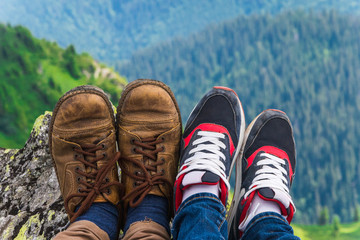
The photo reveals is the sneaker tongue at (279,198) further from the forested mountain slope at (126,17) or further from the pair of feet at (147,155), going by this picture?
the forested mountain slope at (126,17)

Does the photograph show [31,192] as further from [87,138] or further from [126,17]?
[126,17]

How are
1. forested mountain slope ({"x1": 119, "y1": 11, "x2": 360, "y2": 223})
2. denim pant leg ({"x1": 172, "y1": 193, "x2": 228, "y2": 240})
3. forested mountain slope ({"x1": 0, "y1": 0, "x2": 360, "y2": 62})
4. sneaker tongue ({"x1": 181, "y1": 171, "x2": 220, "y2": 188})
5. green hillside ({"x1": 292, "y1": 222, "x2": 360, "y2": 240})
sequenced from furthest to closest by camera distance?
forested mountain slope ({"x1": 0, "y1": 0, "x2": 360, "y2": 62}) < forested mountain slope ({"x1": 119, "y1": 11, "x2": 360, "y2": 223}) < green hillside ({"x1": 292, "y1": 222, "x2": 360, "y2": 240}) < sneaker tongue ({"x1": 181, "y1": 171, "x2": 220, "y2": 188}) < denim pant leg ({"x1": 172, "y1": 193, "x2": 228, "y2": 240})

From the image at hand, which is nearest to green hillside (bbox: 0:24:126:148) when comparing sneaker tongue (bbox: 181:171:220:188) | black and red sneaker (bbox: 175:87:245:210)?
black and red sneaker (bbox: 175:87:245:210)

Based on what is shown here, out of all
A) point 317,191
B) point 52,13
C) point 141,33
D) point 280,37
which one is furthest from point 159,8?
point 317,191

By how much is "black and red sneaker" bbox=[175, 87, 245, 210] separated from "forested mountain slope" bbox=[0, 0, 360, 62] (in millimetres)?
31602

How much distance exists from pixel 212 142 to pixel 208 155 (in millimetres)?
87

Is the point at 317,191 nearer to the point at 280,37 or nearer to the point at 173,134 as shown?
the point at 280,37

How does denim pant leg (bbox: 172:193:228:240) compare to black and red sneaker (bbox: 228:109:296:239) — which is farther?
black and red sneaker (bbox: 228:109:296:239)

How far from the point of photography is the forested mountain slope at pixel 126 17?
104ft

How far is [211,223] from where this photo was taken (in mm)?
765

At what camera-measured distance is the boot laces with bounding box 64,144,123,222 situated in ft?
3.23

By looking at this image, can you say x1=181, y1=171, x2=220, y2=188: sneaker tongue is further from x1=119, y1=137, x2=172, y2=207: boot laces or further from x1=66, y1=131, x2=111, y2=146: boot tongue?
x1=66, y1=131, x2=111, y2=146: boot tongue

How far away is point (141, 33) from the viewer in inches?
1582

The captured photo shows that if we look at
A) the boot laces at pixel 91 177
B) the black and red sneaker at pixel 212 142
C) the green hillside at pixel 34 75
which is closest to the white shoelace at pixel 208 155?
the black and red sneaker at pixel 212 142
